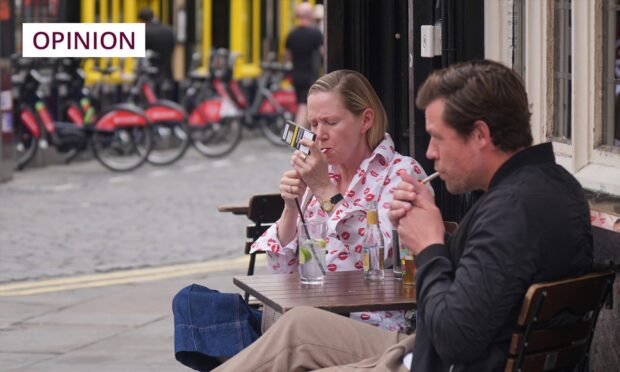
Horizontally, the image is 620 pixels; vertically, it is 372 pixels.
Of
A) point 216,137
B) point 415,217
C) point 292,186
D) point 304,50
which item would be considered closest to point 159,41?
point 216,137

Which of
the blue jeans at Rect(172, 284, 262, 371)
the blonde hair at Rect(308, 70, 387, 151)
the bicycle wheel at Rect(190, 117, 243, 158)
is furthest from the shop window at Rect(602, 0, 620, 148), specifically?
the bicycle wheel at Rect(190, 117, 243, 158)

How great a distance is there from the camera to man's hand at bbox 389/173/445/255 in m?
3.91

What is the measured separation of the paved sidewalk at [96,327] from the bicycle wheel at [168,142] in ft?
27.5

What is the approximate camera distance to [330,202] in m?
5.21

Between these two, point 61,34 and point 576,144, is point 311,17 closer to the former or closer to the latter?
point 61,34

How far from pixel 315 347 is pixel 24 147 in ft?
46.1

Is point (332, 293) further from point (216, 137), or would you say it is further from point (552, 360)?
point (216, 137)

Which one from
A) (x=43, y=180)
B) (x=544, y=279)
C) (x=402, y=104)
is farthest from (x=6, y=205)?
(x=544, y=279)

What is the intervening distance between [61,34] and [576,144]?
490 inches

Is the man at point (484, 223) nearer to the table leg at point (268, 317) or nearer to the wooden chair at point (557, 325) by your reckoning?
the wooden chair at point (557, 325)

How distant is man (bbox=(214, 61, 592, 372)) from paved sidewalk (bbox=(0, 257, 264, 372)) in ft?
11.4

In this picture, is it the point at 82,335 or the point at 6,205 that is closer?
the point at 82,335

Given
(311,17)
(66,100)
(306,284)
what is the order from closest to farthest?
(306,284)
(66,100)
(311,17)

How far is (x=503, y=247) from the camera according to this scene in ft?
11.9
